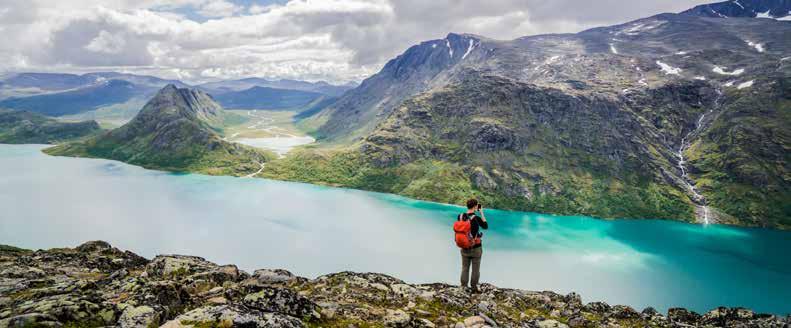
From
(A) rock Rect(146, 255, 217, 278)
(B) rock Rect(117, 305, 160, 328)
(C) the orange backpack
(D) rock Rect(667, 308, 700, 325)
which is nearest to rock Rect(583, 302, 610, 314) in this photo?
(D) rock Rect(667, 308, 700, 325)

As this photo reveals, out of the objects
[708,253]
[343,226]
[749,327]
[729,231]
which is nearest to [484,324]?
[749,327]

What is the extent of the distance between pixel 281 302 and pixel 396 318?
610 cm

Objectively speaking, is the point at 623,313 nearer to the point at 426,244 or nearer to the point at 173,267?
the point at 173,267

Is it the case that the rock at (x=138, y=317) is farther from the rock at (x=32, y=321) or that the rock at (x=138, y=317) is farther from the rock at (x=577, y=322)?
the rock at (x=577, y=322)

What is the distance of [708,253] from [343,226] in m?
143

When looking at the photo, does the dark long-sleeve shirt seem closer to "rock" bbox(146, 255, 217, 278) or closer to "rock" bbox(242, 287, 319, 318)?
"rock" bbox(242, 287, 319, 318)

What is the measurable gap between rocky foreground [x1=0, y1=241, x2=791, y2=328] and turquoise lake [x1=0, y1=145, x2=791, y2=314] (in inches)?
3155

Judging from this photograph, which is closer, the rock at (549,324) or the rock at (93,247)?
the rock at (549,324)

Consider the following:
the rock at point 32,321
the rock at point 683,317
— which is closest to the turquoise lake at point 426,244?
the rock at point 683,317

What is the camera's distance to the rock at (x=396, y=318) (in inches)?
780

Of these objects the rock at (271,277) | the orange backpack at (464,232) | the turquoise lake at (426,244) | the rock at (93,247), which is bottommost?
the turquoise lake at (426,244)

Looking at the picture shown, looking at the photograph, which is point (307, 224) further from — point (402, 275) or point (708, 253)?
Answer: point (708, 253)

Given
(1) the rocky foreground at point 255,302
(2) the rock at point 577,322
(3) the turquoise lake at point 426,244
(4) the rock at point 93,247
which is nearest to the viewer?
(1) the rocky foreground at point 255,302

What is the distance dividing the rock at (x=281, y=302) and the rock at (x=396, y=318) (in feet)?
12.7
